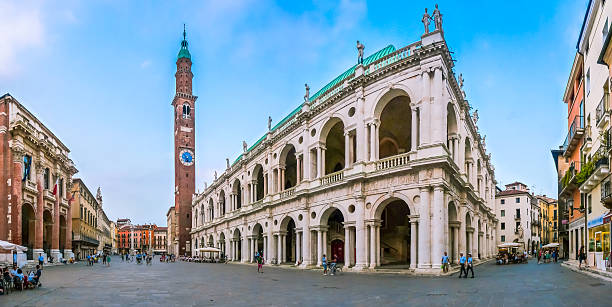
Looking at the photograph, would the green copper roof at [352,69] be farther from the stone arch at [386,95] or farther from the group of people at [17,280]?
the group of people at [17,280]

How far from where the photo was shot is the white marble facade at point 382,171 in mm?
24781

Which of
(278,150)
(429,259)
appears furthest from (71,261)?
(429,259)

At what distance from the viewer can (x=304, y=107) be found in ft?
117

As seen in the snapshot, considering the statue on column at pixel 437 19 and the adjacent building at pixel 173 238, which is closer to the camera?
the statue on column at pixel 437 19

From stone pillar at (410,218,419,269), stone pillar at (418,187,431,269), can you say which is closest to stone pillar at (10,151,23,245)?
stone pillar at (410,218,419,269)

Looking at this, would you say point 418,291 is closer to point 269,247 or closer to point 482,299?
point 482,299

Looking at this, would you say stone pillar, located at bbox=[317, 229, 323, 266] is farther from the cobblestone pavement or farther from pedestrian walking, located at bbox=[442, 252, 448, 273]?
the cobblestone pavement

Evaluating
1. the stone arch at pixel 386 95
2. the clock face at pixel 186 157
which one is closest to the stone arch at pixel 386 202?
the stone arch at pixel 386 95

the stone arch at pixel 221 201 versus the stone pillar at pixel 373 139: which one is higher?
the stone pillar at pixel 373 139

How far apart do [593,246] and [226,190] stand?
41.2 m

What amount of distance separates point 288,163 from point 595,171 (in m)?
28.6

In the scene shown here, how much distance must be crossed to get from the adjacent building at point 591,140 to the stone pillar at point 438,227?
709cm

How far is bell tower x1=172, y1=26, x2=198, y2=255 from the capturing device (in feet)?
277

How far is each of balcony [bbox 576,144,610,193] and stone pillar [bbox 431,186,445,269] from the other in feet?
23.8
